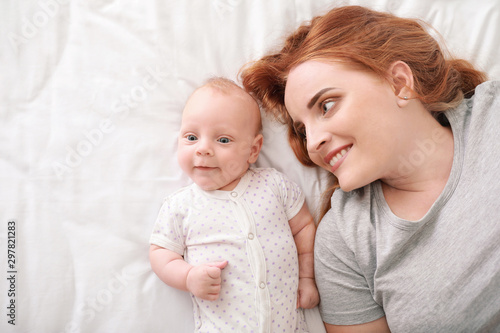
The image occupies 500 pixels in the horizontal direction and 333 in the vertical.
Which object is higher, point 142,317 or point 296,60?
point 296,60

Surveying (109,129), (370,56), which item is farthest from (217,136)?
(370,56)

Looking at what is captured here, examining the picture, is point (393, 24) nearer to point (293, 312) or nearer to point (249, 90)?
point (249, 90)

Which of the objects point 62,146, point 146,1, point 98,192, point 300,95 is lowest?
point 98,192

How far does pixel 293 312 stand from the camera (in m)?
1.23

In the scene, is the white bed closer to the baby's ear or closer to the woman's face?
the baby's ear

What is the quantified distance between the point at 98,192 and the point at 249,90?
2.04ft

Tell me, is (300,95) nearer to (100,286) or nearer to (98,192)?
(98,192)

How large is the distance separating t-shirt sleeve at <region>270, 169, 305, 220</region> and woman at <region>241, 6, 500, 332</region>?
0.37 ft

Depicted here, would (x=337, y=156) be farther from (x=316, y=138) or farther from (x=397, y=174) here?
(x=397, y=174)

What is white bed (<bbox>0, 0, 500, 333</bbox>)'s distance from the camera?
1.27 metres

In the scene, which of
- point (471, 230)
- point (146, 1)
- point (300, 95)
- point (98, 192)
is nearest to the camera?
point (471, 230)

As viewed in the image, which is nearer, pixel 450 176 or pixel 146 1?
pixel 450 176

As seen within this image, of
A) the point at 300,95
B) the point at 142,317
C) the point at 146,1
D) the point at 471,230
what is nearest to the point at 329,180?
the point at 300,95

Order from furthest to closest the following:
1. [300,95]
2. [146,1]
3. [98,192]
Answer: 1. [146,1]
2. [98,192]
3. [300,95]
